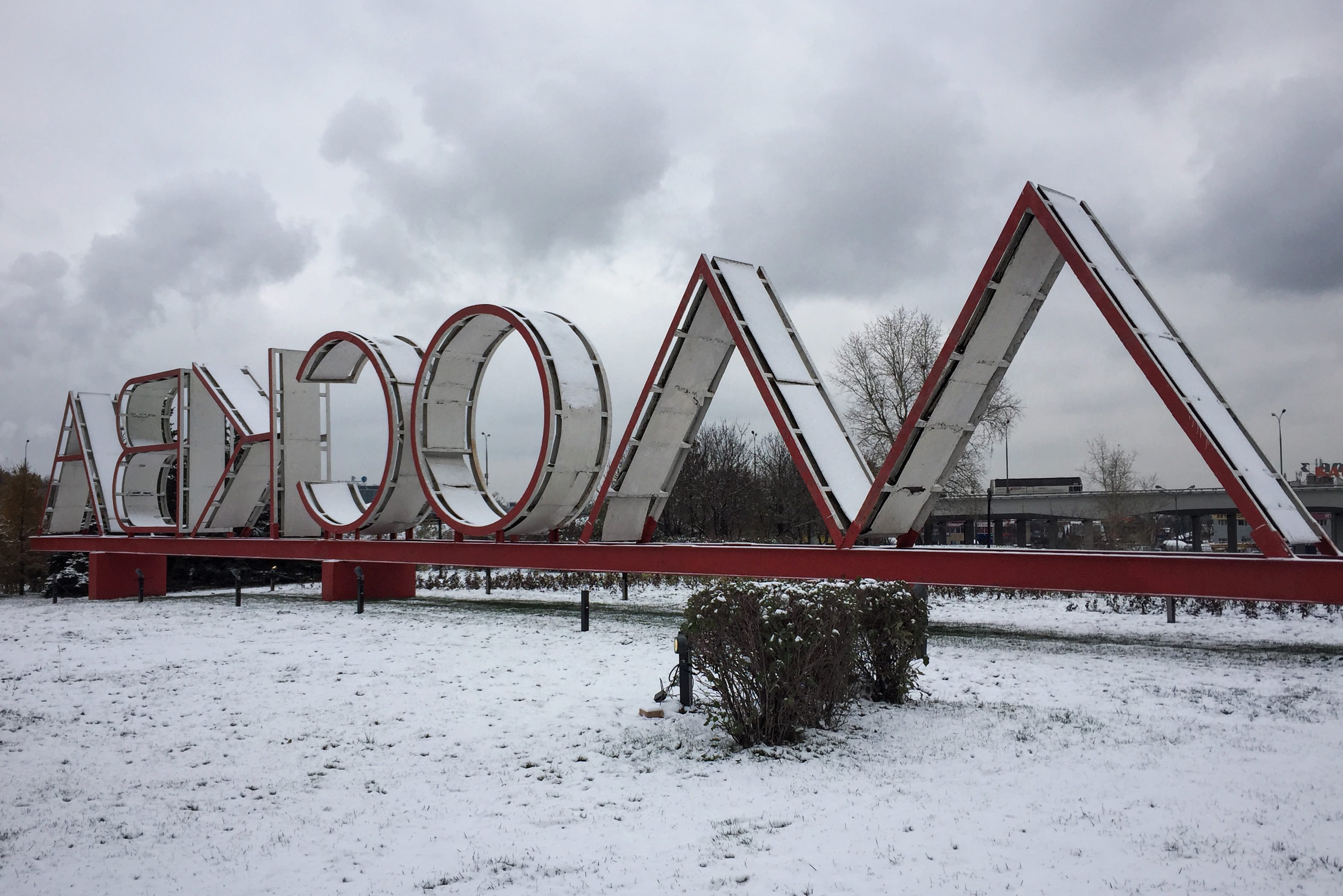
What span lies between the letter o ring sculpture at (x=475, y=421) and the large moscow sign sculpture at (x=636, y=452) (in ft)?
0.14

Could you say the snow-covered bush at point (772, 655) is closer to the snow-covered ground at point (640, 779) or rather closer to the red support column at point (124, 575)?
the snow-covered ground at point (640, 779)

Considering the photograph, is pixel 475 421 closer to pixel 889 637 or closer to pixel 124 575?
pixel 889 637

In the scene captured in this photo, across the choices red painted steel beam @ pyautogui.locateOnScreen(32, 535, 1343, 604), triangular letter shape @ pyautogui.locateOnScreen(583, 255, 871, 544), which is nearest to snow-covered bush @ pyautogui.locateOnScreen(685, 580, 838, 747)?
red painted steel beam @ pyautogui.locateOnScreen(32, 535, 1343, 604)

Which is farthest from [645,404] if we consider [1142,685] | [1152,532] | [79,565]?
[1152,532]

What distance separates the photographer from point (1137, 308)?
11.9 meters

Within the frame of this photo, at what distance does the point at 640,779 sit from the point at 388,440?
12.9 m

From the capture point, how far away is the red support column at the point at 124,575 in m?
24.2

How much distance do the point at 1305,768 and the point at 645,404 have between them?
10.5 m

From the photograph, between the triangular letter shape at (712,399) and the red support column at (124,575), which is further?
the red support column at (124,575)

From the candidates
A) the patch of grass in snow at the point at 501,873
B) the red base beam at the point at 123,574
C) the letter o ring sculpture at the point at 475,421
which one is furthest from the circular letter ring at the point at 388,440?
the patch of grass in snow at the point at 501,873

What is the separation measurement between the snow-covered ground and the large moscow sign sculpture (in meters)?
1.65

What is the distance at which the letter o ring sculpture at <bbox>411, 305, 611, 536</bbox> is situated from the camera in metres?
16.4

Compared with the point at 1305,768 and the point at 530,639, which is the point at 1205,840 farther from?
the point at 530,639

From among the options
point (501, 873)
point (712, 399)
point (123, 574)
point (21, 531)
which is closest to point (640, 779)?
point (501, 873)
